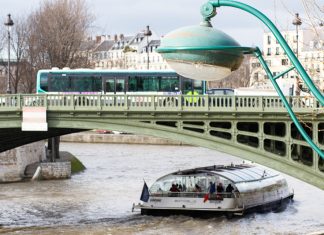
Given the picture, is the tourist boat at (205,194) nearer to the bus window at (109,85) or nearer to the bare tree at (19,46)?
the bus window at (109,85)

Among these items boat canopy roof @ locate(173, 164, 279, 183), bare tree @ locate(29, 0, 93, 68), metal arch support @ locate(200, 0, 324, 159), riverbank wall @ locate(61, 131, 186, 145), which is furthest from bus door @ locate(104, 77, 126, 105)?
riverbank wall @ locate(61, 131, 186, 145)

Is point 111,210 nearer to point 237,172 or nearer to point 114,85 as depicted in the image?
point 114,85

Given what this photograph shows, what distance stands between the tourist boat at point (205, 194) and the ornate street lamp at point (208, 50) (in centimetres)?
2818

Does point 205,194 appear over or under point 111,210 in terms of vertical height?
over

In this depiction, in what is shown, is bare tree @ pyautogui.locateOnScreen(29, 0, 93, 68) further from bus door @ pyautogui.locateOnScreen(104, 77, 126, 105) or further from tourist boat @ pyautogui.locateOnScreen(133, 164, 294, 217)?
tourist boat @ pyautogui.locateOnScreen(133, 164, 294, 217)

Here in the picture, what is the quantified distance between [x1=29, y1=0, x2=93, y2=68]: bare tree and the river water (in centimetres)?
744

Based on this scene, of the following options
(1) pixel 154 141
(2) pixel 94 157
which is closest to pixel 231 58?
(2) pixel 94 157

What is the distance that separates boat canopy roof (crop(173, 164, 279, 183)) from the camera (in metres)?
34.6

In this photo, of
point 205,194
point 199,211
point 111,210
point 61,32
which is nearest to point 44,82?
point 111,210

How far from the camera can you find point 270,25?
4.46m

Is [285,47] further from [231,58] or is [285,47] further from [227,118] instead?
[227,118]

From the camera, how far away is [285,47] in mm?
4465

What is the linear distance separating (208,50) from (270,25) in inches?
13.3

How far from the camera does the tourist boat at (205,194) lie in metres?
32.7
